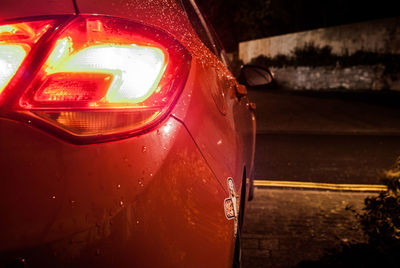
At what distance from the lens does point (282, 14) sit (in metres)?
30.5

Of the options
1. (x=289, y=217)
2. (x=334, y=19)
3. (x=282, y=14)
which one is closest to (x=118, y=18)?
(x=289, y=217)

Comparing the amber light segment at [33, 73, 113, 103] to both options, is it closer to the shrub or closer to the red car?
the red car

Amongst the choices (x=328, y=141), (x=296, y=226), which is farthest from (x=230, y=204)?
(x=328, y=141)

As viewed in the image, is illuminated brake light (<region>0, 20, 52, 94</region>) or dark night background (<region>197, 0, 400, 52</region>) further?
dark night background (<region>197, 0, 400, 52</region>)

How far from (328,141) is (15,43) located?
24.3 ft

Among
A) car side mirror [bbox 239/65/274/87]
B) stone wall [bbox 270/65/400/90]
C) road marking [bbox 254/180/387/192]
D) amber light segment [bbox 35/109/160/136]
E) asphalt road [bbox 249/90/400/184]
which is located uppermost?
stone wall [bbox 270/65/400/90]

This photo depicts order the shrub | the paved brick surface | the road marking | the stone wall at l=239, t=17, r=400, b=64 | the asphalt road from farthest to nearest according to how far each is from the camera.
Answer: the stone wall at l=239, t=17, r=400, b=64, the asphalt road, the road marking, the paved brick surface, the shrub

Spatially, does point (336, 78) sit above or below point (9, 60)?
above

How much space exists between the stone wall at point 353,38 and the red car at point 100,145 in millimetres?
18375

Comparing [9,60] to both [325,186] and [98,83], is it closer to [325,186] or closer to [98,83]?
[98,83]

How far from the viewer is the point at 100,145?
1.14 m

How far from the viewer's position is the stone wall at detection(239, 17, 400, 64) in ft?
58.0

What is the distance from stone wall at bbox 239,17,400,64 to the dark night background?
5.52 meters

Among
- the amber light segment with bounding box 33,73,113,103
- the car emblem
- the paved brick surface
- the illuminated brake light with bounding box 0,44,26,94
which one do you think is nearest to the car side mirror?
the paved brick surface
